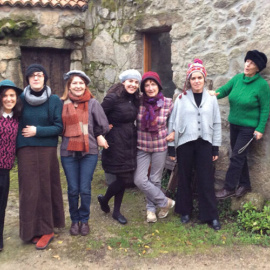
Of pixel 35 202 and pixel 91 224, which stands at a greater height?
pixel 35 202

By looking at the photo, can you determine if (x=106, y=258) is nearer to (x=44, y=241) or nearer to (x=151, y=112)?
(x=44, y=241)

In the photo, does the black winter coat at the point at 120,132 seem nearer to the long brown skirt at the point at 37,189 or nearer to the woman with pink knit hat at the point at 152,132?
the woman with pink knit hat at the point at 152,132

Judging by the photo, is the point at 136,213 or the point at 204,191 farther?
the point at 136,213

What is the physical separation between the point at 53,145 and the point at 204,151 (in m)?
1.51

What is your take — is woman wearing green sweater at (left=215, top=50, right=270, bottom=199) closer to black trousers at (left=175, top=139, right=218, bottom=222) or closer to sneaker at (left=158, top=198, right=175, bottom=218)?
black trousers at (left=175, top=139, right=218, bottom=222)

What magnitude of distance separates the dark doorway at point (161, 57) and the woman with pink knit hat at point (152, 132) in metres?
1.61

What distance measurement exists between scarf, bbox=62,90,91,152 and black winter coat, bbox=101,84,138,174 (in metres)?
0.28

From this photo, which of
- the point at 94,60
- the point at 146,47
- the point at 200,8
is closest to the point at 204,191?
the point at 200,8

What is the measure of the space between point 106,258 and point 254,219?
61.4 inches

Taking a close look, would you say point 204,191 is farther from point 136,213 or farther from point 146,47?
point 146,47

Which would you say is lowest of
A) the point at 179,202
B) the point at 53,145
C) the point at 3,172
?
the point at 179,202

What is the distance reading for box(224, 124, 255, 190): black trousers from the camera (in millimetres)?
3385

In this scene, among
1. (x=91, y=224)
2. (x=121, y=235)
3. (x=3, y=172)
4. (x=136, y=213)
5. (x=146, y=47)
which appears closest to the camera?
(x=3, y=172)

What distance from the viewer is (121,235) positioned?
3234 mm
